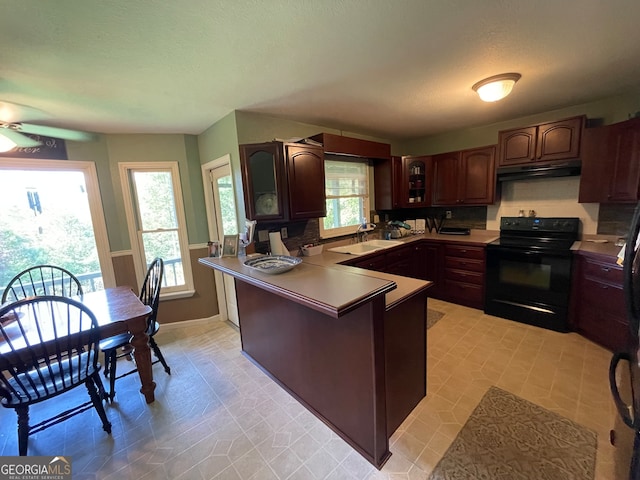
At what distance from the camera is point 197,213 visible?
330 cm

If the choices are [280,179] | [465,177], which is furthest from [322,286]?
[465,177]

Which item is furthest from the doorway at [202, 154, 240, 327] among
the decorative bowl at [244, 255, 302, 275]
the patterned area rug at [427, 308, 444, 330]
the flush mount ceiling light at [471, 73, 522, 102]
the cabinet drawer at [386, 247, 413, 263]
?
the flush mount ceiling light at [471, 73, 522, 102]

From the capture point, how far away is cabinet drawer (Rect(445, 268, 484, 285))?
3281 mm

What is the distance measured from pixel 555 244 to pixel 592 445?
1987 mm

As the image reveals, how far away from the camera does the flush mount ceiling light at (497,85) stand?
2.00 metres

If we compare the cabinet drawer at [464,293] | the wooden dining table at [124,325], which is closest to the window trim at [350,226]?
the cabinet drawer at [464,293]

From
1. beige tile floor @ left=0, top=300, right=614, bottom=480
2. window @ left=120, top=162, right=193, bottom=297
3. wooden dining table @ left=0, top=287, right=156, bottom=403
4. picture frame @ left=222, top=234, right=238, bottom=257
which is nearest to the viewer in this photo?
beige tile floor @ left=0, top=300, right=614, bottom=480

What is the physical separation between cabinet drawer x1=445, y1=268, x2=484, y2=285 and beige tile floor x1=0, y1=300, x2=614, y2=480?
0.78 m

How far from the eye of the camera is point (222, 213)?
320 centimetres

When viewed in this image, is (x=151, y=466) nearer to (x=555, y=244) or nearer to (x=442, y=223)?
(x=555, y=244)

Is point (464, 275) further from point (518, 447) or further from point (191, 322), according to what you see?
point (191, 322)

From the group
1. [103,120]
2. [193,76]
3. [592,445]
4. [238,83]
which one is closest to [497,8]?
[238,83]

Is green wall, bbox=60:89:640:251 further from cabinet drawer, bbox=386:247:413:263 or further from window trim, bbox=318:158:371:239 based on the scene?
cabinet drawer, bbox=386:247:413:263

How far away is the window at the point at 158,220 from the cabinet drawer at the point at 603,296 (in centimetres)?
433
